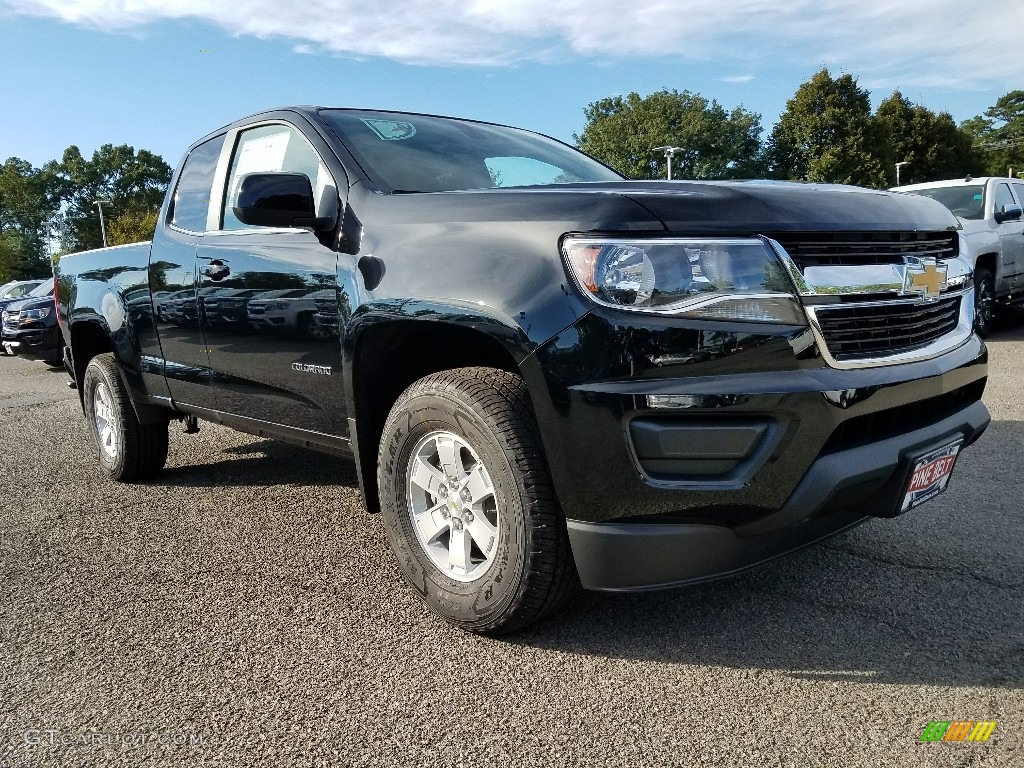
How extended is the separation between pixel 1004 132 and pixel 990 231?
101289mm

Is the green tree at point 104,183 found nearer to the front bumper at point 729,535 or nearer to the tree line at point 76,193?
the tree line at point 76,193

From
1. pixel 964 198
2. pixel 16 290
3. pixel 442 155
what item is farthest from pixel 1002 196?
pixel 16 290

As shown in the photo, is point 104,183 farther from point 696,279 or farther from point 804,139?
point 696,279

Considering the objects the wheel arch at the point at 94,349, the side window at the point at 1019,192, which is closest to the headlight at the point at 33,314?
the wheel arch at the point at 94,349

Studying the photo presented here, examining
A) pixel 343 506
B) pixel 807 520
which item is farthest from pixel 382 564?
pixel 807 520

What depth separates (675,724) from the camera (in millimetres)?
2078

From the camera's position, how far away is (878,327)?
2293 mm

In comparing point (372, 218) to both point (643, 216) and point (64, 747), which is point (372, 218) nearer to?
point (643, 216)

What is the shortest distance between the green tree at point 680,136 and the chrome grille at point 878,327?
209 feet

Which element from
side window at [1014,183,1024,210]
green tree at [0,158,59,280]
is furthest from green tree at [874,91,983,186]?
green tree at [0,158,59,280]

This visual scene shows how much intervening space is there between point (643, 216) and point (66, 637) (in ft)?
7.47

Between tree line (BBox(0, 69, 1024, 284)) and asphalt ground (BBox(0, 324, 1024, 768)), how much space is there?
83.6ft

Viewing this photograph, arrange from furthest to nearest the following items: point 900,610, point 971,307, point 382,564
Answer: point 382,564, point 971,307, point 900,610

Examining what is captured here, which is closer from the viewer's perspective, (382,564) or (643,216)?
(643,216)
